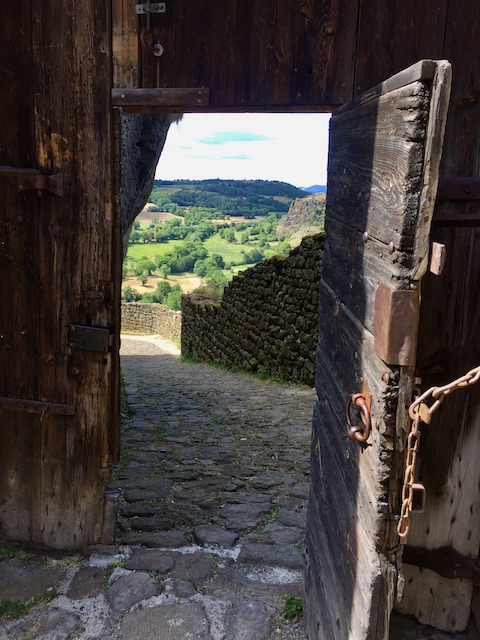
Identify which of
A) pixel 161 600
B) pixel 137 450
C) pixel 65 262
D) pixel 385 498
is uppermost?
pixel 65 262

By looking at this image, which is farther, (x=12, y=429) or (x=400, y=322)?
(x=12, y=429)

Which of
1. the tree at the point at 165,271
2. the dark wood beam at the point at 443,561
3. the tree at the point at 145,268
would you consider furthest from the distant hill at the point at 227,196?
the dark wood beam at the point at 443,561

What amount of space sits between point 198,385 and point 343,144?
7.27 metres

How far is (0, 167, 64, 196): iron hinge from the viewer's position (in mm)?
2588

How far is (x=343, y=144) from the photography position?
6.79 feet

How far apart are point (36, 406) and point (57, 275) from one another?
697mm

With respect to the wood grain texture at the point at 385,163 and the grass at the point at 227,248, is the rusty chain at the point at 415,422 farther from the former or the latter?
the grass at the point at 227,248

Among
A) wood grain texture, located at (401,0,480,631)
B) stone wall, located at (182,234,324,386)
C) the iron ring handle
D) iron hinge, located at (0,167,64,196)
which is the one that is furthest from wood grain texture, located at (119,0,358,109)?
stone wall, located at (182,234,324,386)

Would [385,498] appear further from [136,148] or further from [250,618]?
[136,148]

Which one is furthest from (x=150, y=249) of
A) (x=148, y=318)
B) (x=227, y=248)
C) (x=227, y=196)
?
(x=148, y=318)

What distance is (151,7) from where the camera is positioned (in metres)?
A: 2.37

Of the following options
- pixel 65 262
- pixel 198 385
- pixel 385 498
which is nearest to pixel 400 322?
pixel 385 498

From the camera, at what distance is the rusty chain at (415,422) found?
4.66 ft

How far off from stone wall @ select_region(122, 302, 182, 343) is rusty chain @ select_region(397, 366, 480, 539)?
22807 mm
